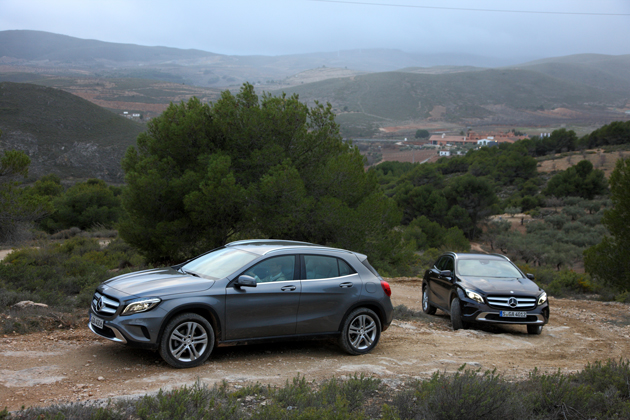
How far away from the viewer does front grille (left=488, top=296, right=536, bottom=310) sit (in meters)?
8.71

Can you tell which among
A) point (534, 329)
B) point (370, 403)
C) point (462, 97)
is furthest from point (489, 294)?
point (462, 97)

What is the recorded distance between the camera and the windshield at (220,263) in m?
6.06

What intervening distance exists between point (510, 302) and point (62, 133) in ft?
205

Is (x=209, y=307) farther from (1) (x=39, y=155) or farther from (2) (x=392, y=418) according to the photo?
(1) (x=39, y=155)

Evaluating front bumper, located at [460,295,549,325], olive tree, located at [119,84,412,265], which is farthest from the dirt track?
olive tree, located at [119,84,412,265]

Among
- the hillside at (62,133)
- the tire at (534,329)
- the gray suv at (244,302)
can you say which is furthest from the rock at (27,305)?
the hillside at (62,133)

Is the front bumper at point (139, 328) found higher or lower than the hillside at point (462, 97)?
lower

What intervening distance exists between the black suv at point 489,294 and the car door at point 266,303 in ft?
13.9

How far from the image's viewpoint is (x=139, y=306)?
5.29 metres

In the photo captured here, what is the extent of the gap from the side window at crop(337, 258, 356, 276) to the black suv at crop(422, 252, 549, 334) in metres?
3.35

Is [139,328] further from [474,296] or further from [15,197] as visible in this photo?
[15,197]

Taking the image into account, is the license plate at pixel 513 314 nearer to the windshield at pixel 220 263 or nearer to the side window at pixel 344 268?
the side window at pixel 344 268

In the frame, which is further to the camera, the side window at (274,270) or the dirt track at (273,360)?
the side window at (274,270)

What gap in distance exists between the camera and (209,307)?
5531 millimetres
